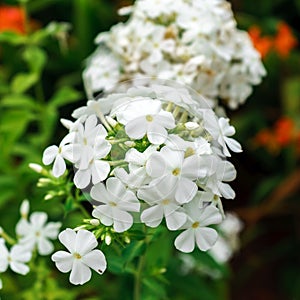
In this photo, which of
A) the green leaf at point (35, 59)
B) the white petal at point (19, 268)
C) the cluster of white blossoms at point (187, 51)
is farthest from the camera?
the green leaf at point (35, 59)

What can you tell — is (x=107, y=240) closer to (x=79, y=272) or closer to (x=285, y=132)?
(x=79, y=272)

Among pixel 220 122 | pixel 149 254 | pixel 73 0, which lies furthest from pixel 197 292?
pixel 73 0

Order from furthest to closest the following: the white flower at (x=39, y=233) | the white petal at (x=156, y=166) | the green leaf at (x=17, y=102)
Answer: the green leaf at (x=17, y=102) < the white flower at (x=39, y=233) < the white petal at (x=156, y=166)

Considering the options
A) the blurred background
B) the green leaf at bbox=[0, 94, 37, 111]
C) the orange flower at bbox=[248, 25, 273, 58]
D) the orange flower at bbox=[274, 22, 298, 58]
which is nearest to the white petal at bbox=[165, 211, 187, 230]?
the green leaf at bbox=[0, 94, 37, 111]

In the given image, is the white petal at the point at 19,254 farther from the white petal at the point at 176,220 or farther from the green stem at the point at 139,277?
the white petal at the point at 176,220

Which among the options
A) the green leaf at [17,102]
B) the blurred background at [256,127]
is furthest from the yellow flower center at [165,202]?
the blurred background at [256,127]

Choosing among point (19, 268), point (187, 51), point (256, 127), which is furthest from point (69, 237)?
point (256, 127)

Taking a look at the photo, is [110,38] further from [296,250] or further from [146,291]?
[296,250]
